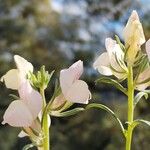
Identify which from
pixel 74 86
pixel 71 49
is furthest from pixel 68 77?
pixel 71 49

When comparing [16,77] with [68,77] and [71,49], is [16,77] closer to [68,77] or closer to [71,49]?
[68,77]

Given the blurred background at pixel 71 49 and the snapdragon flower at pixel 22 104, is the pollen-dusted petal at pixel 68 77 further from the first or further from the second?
the blurred background at pixel 71 49

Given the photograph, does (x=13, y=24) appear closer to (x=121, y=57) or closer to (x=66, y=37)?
(x=66, y=37)

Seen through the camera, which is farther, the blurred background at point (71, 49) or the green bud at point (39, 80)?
the blurred background at point (71, 49)

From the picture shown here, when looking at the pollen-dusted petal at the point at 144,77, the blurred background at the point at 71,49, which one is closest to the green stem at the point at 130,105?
the pollen-dusted petal at the point at 144,77

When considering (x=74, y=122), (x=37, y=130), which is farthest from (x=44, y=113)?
→ (x=74, y=122)

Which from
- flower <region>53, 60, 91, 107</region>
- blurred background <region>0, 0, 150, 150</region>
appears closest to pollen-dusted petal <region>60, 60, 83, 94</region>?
flower <region>53, 60, 91, 107</region>

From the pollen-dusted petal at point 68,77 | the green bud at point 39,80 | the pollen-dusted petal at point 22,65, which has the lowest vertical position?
the pollen-dusted petal at point 68,77
